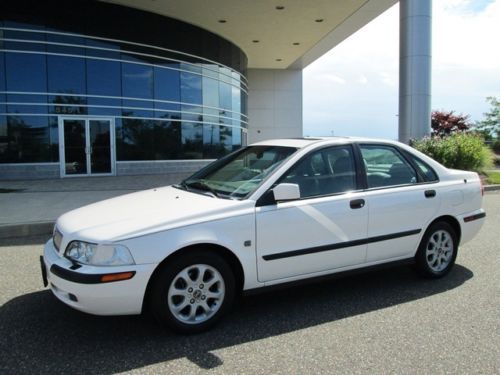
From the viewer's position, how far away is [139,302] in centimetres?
335

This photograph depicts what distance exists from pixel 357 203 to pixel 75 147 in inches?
597

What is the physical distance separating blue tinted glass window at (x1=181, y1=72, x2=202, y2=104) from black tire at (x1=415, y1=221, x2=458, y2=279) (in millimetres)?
16398

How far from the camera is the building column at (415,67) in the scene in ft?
56.1

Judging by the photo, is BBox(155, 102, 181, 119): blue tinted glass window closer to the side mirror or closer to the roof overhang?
the roof overhang

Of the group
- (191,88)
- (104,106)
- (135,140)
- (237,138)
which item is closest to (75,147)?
(104,106)

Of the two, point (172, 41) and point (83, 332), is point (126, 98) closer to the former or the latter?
point (172, 41)

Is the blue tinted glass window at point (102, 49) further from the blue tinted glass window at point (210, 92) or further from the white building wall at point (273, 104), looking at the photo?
the white building wall at point (273, 104)

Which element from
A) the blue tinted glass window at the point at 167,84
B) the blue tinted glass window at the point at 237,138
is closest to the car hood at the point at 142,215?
the blue tinted glass window at the point at 167,84

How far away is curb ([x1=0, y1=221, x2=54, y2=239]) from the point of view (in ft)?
24.2

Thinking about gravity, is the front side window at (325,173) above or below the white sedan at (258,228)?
above

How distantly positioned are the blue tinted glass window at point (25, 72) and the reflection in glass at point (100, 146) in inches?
88.9

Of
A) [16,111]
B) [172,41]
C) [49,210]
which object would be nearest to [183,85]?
[172,41]

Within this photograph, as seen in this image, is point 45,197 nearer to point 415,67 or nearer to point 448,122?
point 415,67

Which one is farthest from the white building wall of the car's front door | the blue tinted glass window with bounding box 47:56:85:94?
the car's front door
